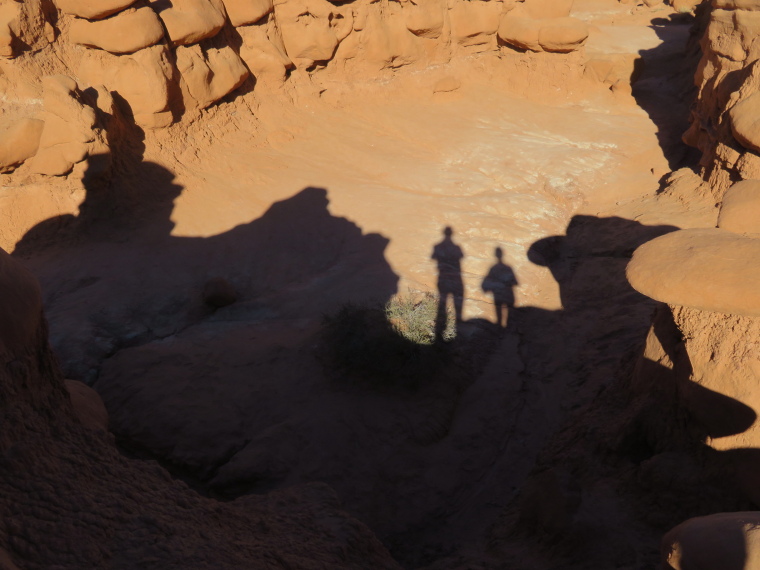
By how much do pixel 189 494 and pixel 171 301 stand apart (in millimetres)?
3355

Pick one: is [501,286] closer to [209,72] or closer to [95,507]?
[209,72]

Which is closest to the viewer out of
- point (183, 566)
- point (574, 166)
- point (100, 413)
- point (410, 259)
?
point (183, 566)

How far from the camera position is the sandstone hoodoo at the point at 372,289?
2906mm

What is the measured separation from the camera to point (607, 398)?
455cm

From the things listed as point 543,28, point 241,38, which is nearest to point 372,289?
point 241,38

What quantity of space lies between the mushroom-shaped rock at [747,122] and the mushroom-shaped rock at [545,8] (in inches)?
185

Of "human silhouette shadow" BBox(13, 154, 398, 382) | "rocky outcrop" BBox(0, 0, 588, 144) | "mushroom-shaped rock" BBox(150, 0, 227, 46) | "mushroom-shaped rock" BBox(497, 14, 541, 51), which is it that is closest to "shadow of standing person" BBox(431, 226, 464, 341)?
"human silhouette shadow" BBox(13, 154, 398, 382)

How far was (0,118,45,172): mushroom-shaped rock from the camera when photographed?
6.05m

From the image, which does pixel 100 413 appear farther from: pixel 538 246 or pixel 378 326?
pixel 538 246

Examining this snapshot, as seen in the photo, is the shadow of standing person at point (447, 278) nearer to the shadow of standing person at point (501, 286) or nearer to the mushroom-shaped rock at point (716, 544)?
the shadow of standing person at point (501, 286)

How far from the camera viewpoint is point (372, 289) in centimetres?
611

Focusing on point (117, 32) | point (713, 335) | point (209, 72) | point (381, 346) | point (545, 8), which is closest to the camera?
point (713, 335)

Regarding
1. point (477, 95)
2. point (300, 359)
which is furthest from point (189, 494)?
point (477, 95)

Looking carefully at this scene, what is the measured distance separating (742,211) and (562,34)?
719 cm
